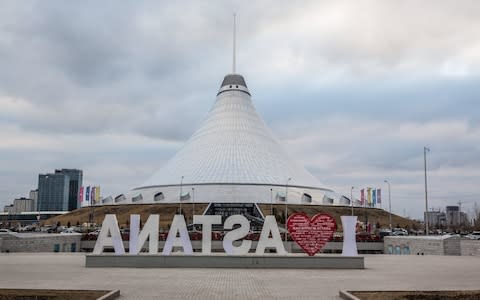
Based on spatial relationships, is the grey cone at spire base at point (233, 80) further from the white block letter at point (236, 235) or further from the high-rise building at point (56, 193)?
the high-rise building at point (56, 193)

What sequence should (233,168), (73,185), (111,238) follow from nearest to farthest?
(111,238)
(233,168)
(73,185)

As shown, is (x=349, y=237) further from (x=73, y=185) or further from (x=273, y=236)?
(x=73, y=185)

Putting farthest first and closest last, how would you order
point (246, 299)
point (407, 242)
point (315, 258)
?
point (407, 242), point (315, 258), point (246, 299)

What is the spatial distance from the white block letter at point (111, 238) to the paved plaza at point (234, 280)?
1.41 metres

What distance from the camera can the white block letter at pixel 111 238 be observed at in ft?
71.8

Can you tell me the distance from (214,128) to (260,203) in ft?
51.7

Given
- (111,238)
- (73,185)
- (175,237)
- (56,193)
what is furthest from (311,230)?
(73,185)

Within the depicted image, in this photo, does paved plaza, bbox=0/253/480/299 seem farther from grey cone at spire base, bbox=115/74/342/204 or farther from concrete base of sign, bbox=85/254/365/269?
grey cone at spire base, bbox=115/74/342/204

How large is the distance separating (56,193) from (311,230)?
431 feet

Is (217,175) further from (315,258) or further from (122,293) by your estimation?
(122,293)

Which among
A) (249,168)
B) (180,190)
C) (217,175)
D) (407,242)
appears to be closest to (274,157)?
(249,168)

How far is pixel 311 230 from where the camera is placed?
21750 millimetres

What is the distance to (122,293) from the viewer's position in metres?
13.0

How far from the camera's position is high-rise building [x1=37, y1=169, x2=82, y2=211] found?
455 feet
